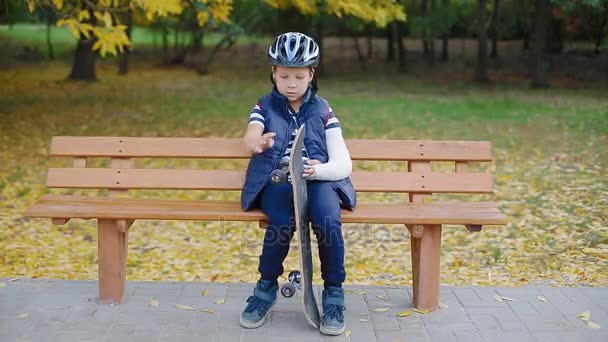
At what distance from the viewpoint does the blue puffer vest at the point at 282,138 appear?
4.18 meters

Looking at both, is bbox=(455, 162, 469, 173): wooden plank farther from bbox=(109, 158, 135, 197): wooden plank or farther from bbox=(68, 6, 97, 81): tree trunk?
bbox=(68, 6, 97, 81): tree trunk

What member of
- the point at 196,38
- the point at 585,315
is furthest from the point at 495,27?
the point at 585,315

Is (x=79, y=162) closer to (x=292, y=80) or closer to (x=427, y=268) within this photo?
(x=292, y=80)

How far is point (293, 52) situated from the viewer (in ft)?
13.4

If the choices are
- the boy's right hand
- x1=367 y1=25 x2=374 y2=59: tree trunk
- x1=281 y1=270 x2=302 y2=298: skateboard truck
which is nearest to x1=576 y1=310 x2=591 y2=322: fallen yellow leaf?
x1=281 y1=270 x2=302 y2=298: skateboard truck

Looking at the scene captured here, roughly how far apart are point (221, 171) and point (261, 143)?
623 millimetres

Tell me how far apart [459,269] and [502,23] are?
22.3 meters

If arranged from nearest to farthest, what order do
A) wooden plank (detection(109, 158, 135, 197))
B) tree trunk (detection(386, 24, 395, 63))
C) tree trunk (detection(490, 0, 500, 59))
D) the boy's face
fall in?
the boy's face < wooden plank (detection(109, 158, 135, 197)) < tree trunk (detection(490, 0, 500, 59)) < tree trunk (detection(386, 24, 395, 63))

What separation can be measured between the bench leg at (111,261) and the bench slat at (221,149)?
1.54 ft

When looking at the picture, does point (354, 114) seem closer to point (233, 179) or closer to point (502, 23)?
point (233, 179)

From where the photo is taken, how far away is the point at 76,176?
4641 mm

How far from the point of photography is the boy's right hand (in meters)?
4.06

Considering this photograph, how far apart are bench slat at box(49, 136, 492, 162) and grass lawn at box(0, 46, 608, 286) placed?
1191mm

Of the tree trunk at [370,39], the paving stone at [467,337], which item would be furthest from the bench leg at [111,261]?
the tree trunk at [370,39]
